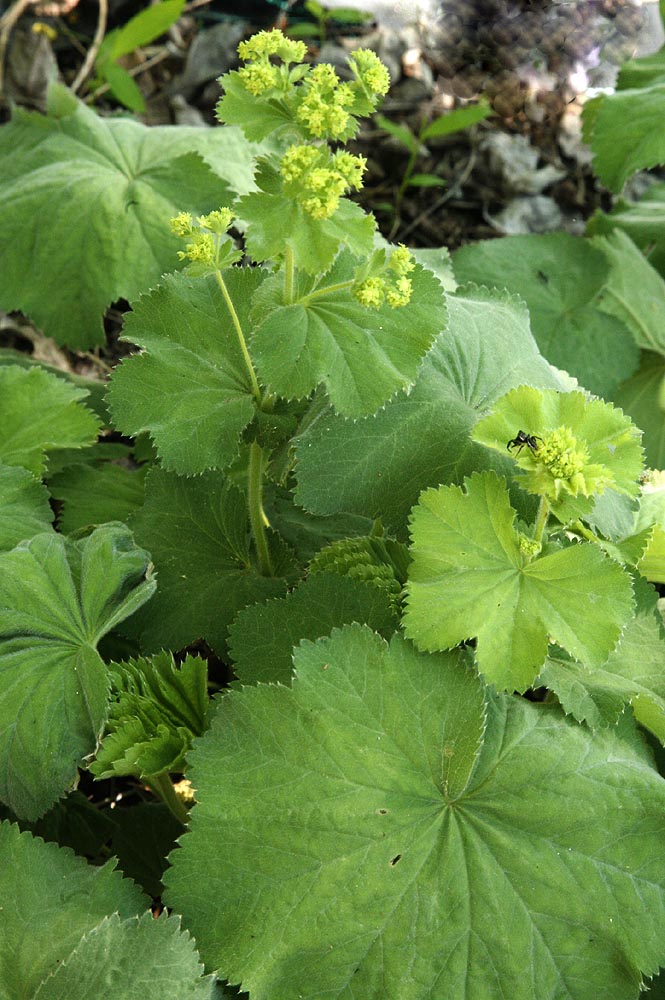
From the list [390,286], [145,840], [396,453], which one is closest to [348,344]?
[390,286]

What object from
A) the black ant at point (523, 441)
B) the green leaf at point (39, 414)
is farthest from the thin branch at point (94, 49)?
the black ant at point (523, 441)

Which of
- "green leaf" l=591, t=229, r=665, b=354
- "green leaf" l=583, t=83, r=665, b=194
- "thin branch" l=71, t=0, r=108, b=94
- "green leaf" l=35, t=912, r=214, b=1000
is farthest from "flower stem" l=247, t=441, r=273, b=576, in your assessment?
"thin branch" l=71, t=0, r=108, b=94

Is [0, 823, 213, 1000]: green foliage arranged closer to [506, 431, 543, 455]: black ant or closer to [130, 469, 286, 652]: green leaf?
[130, 469, 286, 652]: green leaf

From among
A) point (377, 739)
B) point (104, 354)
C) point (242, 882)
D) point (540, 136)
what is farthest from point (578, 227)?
point (242, 882)

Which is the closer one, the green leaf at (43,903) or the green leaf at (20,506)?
the green leaf at (43,903)

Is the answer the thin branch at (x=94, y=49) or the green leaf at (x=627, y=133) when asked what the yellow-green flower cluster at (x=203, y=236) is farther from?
the thin branch at (x=94, y=49)

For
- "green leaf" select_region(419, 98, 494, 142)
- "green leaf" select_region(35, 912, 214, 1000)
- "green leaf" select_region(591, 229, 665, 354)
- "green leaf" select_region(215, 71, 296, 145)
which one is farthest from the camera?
"green leaf" select_region(419, 98, 494, 142)
